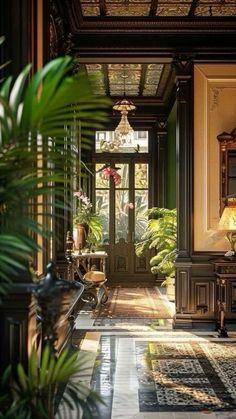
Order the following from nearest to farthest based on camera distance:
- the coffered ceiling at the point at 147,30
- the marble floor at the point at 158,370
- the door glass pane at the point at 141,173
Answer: the marble floor at the point at 158,370 → the coffered ceiling at the point at 147,30 → the door glass pane at the point at 141,173

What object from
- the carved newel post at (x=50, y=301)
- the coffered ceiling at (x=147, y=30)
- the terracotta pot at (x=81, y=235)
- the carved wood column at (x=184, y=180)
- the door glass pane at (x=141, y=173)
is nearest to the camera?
the carved newel post at (x=50, y=301)

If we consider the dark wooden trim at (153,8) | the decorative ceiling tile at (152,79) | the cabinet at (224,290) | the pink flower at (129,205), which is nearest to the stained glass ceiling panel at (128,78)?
the decorative ceiling tile at (152,79)

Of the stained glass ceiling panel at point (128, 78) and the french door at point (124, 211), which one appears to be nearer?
the stained glass ceiling panel at point (128, 78)

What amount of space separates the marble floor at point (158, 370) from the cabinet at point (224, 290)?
188 mm

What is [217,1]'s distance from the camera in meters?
6.34

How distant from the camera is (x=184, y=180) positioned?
7121 mm

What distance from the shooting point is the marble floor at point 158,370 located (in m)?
3.97

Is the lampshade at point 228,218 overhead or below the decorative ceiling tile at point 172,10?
below

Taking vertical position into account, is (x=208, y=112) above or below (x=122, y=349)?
above

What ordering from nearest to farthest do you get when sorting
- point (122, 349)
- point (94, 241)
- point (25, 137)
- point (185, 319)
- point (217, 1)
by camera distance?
1. point (25, 137)
2. point (122, 349)
3. point (217, 1)
4. point (185, 319)
5. point (94, 241)

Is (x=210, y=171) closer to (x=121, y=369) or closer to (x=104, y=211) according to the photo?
(x=121, y=369)

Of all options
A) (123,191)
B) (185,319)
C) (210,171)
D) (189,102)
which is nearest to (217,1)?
(189,102)

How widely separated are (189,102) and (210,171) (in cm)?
88

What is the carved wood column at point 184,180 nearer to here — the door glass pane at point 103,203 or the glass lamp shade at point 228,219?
the glass lamp shade at point 228,219
